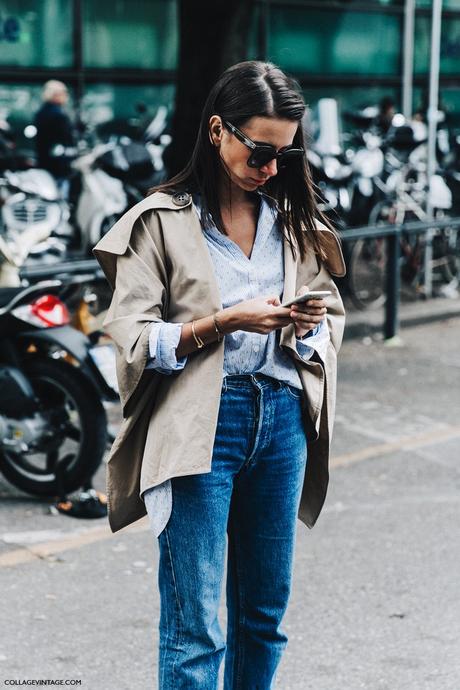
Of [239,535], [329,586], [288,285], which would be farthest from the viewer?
[329,586]

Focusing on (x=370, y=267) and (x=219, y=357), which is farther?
(x=370, y=267)

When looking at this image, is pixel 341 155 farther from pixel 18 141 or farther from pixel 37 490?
pixel 37 490

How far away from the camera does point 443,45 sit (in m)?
16.9

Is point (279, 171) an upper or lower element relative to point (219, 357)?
upper

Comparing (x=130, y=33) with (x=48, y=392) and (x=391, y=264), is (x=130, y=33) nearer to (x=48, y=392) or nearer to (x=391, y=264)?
(x=391, y=264)

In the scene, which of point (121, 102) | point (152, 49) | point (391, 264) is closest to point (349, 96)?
point (152, 49)

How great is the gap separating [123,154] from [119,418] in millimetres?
3591

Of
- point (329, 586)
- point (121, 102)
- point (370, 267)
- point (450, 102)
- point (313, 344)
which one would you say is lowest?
point (370, 267)

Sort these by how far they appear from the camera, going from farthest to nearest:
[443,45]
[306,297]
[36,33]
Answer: [443,45] < [36,33] < [306,297]

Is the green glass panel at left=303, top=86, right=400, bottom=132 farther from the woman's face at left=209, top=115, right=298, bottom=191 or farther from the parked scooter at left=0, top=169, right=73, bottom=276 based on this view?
the woman's face at left=209, top=115, right=298, bottom=191

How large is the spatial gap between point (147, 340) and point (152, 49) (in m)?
11.6

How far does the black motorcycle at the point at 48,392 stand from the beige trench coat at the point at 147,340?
227 centimetres

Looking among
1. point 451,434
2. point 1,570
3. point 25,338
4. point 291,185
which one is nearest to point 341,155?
point 451,434

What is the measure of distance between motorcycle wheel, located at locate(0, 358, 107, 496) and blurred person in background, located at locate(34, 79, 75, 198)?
21.1 feet
